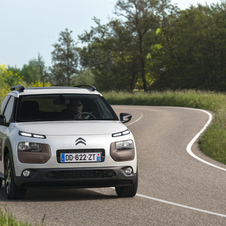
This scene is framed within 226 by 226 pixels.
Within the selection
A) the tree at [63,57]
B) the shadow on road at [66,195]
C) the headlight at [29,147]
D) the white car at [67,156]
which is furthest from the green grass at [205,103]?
the tree at [63,57]

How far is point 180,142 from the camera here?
15.3 metres

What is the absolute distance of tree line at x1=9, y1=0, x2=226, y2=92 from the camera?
66.5 m

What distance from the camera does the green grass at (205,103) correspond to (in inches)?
533

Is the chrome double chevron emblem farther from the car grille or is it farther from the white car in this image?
the car grille

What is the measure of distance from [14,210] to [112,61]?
85561 millimetres

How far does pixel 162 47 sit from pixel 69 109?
2867 inches

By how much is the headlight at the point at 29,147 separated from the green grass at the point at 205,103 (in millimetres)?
6860

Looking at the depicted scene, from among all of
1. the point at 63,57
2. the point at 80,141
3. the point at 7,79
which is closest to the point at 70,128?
the point at 80,141

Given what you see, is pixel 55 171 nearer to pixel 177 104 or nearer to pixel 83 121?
pixel 83 121

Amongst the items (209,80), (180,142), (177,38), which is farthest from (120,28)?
(180,142)

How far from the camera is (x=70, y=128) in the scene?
248 inches

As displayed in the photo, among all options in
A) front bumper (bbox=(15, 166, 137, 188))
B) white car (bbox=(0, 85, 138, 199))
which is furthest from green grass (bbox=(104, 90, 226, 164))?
front bumper (bbox=(15, 166, 137, 188))

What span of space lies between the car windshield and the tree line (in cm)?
5864

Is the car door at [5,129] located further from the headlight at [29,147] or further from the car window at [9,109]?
the headlight at [29,147]
